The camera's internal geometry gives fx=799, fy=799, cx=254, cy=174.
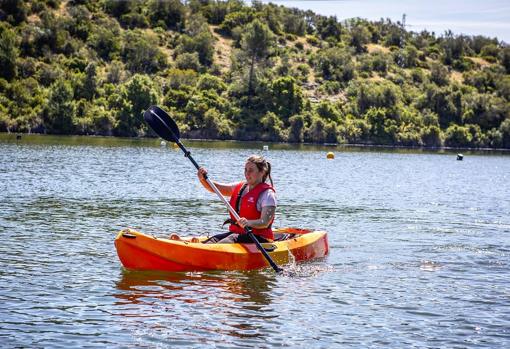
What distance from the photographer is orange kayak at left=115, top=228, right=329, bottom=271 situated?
42.3ft

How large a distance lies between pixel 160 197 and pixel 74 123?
61.4 metres

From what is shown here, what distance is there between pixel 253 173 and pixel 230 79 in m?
96.7

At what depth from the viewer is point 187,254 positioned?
518 inches

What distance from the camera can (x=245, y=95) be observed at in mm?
101500

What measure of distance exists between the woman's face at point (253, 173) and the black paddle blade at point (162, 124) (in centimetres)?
226

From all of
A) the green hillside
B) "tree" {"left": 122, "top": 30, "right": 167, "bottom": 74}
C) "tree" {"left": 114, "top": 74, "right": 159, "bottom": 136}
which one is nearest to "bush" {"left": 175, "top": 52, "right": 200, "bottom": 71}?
the green hillside

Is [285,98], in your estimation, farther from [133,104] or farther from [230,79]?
[133,104]

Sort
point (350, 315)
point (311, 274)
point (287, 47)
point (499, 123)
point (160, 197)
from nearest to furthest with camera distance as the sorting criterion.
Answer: point (350, 315), point (311, 274), point (160, 197), point (499, 123), point (287, 47)

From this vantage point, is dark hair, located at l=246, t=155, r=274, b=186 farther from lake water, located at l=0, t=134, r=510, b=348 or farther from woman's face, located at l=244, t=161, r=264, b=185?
lake water, located at l=0, t=134, r=510, b=348

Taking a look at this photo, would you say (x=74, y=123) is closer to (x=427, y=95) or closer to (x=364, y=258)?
(x=427, y=95)

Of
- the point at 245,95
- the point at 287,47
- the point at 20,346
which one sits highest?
the point at 287,47

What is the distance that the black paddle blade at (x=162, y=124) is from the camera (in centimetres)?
1530

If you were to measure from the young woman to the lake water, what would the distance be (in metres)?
0.77

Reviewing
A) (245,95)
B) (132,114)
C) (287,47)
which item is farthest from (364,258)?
(287,47)
